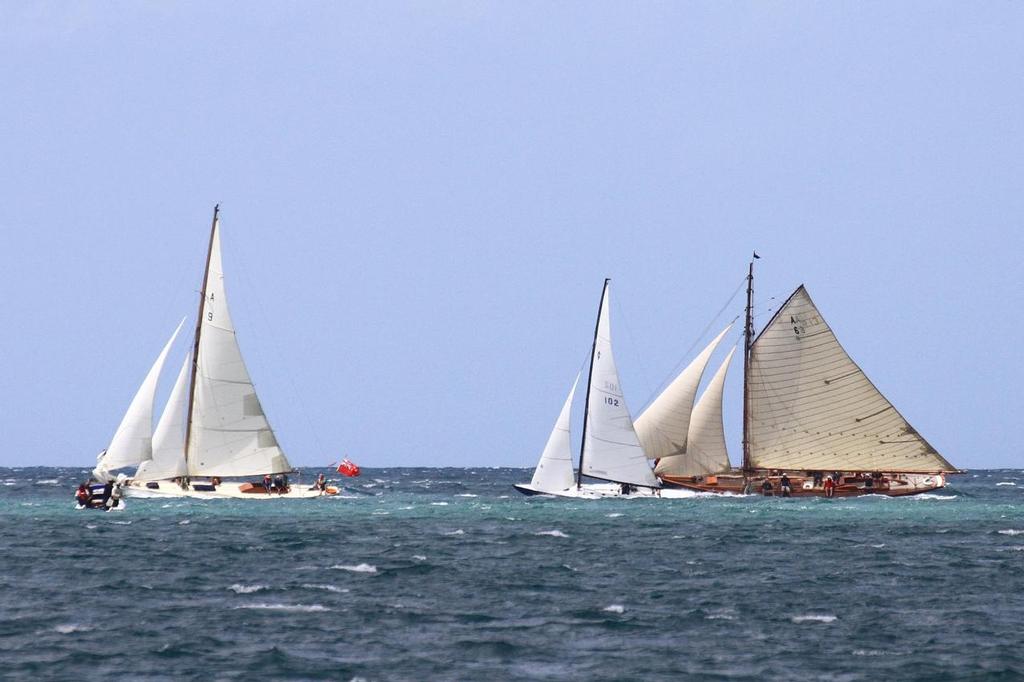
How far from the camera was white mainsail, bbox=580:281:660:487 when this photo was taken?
273 feet

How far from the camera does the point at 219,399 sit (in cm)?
7800

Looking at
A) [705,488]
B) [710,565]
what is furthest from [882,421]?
[710,565]

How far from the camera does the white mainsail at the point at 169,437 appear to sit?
77.2 m

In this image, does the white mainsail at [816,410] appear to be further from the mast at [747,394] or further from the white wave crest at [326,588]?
the white wave crest at [326,588]

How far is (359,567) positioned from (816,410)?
53.0 meters

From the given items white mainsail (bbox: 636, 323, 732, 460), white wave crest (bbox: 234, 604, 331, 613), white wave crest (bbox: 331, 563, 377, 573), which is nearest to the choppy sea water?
white wave crest (bbox: 234, 604, 331, 613)

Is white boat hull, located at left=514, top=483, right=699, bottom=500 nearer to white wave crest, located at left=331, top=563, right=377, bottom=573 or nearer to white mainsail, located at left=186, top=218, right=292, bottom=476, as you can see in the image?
white mainsail, located at left=186, top=218, right=292, bottom=476

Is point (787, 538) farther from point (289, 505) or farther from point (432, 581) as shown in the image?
point (289, 505)

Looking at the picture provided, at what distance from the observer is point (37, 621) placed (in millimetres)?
31359

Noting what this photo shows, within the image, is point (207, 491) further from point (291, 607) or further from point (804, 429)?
point (291, 607)

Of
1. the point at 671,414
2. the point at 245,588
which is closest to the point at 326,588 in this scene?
the point at 245,588

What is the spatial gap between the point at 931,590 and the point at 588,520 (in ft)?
92.6

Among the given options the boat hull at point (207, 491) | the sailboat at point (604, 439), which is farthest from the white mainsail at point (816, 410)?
the boat hull at point (207, 491)

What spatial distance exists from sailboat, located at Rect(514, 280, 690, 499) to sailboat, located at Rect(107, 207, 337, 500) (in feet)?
54.1
